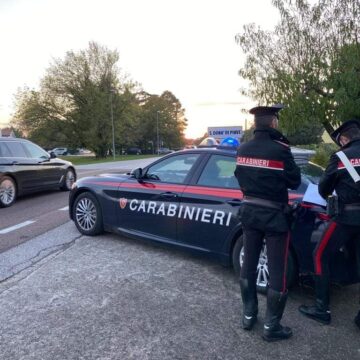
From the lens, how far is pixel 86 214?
585cm

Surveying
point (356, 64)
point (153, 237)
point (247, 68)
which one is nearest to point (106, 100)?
point (247, 68)

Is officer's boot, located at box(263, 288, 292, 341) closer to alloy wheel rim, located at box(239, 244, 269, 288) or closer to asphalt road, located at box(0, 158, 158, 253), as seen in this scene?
alloy wheel rim, located at box(239, 244, 269, 288)

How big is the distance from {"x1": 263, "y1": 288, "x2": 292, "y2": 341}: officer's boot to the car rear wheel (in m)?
7.25

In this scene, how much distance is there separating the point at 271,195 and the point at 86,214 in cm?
365

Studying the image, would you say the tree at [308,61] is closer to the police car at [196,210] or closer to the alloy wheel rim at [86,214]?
the police car at [196,210]

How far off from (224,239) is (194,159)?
43.5 inches

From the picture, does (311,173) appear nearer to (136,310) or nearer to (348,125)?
(348,125)

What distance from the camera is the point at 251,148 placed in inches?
120

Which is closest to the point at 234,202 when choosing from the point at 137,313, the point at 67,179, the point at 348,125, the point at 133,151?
the point at 348,125

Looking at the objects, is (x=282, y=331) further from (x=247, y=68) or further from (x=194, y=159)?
(x=247, y=68)

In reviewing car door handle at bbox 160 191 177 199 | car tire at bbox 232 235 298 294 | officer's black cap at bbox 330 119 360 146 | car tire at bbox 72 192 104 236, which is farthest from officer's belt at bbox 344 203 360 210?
car tire at bbox 72 192 104 236

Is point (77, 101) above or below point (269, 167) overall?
above

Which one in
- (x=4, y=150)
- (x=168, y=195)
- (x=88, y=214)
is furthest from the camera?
(x=4, y=150)

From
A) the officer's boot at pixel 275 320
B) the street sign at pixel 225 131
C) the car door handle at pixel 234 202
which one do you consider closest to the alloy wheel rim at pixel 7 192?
the street sign at pixel 225 131
